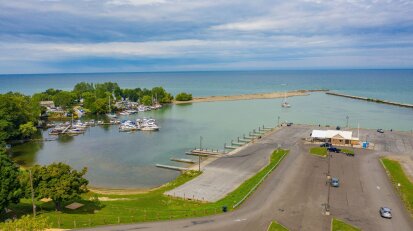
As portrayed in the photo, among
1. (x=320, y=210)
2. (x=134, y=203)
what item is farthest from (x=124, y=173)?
(x=320, y=210)

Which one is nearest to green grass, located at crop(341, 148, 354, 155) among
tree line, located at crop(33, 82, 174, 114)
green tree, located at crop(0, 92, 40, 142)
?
green tree, located at crop(0, 92, 40, 142)

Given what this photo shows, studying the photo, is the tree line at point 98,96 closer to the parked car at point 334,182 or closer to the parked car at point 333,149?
the parked car at point 333,149

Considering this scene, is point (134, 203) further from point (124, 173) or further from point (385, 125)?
point (385, 125)

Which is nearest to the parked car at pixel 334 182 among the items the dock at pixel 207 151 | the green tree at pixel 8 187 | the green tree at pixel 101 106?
the dock at pixel 207 151

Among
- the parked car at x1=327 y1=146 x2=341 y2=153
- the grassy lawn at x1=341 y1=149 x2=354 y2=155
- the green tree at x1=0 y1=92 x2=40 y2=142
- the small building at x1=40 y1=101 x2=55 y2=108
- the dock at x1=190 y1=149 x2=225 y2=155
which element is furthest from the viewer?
the small building at x1=40 y1=101 x2=55 y2=108

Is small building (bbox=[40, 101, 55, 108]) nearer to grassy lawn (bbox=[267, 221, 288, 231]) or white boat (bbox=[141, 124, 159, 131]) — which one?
white boat (bbox=[141, 124, 159, 131])

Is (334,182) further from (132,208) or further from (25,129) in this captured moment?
(25,129)
